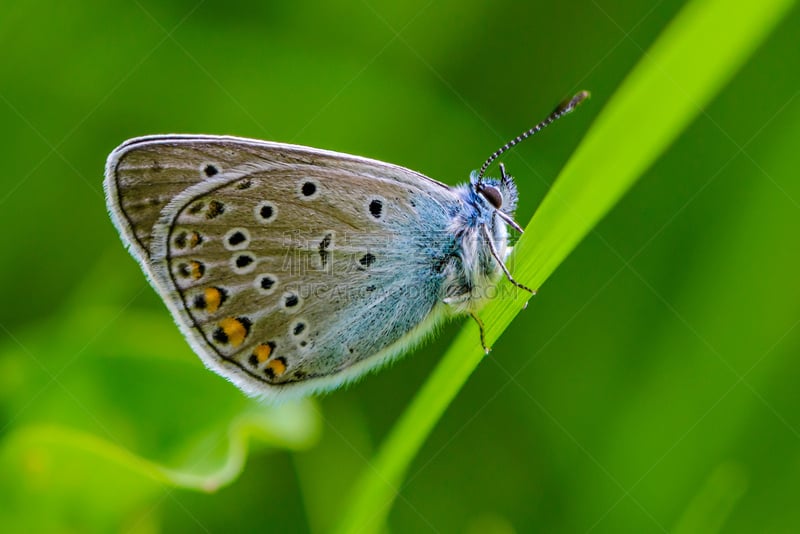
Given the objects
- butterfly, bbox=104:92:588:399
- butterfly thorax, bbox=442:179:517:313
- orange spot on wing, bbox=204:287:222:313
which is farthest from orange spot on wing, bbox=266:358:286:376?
butterfly thorax, bbox=442:179:517:313

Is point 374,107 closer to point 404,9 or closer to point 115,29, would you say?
point 404,9

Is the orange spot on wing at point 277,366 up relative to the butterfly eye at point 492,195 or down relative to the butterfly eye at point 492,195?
down

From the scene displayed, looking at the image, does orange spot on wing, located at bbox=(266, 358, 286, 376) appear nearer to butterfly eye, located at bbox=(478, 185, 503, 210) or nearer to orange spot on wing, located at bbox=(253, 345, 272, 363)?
orange spot on wing, located at bbox=(253, 345, 272, 363)

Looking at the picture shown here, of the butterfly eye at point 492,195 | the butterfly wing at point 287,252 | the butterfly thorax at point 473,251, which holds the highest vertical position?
the butterfly eye at point 492,195

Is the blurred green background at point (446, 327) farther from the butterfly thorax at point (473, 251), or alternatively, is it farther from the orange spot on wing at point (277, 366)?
the butterfly thorax at point (473, 251)

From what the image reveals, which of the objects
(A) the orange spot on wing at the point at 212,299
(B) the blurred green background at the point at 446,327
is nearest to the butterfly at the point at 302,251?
(A) the orange spot on wing at the point at 212,299

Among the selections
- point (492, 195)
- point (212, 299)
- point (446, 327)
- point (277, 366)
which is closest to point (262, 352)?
point (277, 366)

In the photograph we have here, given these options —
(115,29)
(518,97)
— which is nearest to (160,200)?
(115,29)

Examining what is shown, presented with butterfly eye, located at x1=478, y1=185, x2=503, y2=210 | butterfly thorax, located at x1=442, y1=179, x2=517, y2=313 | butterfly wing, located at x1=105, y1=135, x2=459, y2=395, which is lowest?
butterfly wing, located at x1=105, y1=135, x2=459, y2=395
